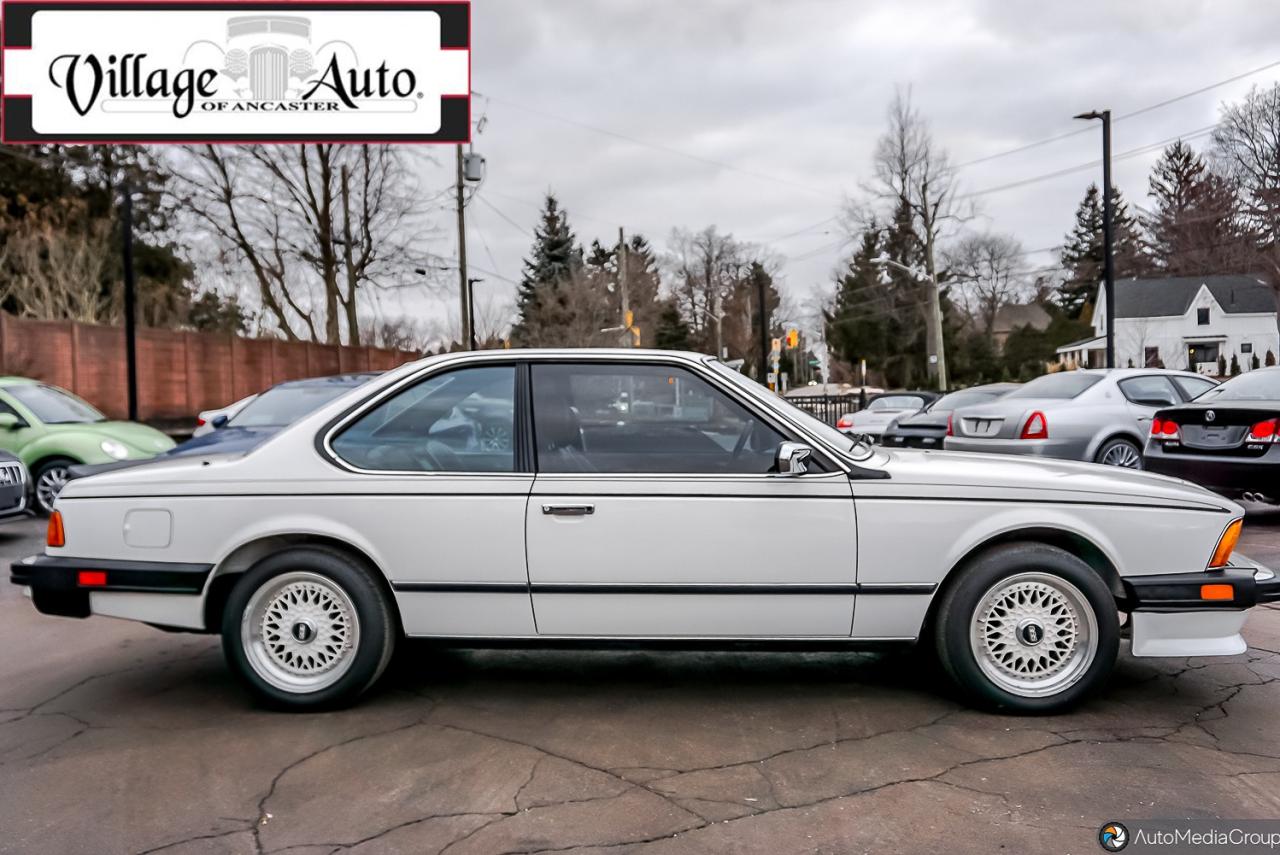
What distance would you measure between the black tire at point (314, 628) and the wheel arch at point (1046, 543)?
89.9 inches

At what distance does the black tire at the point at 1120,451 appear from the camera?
10354 mm

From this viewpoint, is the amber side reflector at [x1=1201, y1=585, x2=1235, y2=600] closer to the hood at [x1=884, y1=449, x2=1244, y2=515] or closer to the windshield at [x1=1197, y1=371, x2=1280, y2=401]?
the hood at [x1=884, y1=449, x2=1244, y2=515]

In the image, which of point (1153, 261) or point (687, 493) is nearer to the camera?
point (687, 493)

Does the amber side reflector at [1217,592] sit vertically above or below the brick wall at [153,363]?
below

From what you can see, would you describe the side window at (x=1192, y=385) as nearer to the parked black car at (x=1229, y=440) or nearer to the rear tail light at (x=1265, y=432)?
the parked black car at (x=1229, y=440)

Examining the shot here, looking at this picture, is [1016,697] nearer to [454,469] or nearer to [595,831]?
[595,831]

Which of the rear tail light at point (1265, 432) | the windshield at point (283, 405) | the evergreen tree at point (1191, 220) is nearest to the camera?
the rear tail light at point (1265, 432)

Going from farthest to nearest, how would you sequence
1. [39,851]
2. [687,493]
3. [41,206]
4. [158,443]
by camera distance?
[41,206], [158,443], [687,493], [39,851]

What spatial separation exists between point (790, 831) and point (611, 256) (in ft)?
273

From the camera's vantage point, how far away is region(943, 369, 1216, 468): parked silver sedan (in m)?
10.1

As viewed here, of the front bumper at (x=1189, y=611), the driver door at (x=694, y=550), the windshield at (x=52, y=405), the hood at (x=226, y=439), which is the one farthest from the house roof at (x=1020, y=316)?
the driver door at (x=694, y=550)

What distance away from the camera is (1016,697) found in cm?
383

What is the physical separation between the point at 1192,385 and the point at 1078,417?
2.38m

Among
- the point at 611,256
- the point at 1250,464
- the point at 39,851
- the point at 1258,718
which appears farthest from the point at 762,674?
the point at 611,256
